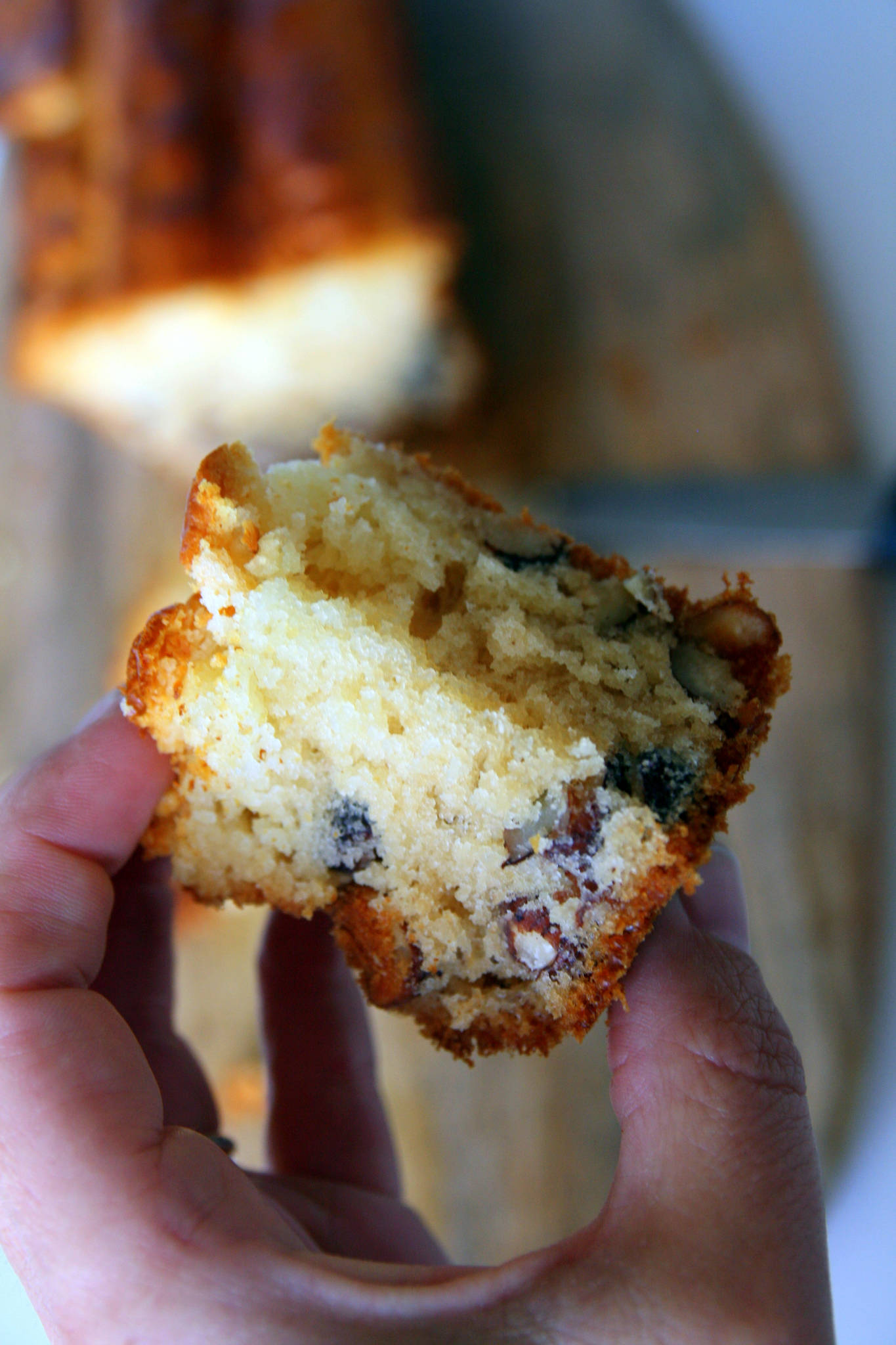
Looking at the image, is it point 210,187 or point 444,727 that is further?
point 210,187

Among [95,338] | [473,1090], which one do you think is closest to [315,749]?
[473,1090]

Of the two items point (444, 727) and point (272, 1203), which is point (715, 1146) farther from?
point (272, 1203)

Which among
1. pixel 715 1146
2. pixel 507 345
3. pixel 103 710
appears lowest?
pixel 715 1146

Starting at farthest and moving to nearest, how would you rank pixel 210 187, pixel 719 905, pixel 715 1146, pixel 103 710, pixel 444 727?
pixel 210 187
pixel 719 905
pixel 103 710
pixel 444 727
pixel 715 1146

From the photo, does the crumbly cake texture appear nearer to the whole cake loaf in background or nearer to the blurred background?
the blurred background

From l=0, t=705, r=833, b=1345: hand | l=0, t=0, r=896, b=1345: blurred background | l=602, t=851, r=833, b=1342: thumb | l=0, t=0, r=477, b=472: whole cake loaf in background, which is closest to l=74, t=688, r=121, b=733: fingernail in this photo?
l=0, t=705, r=833, b=1345: hand

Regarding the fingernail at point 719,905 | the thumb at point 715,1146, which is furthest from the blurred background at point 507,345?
the thumb at point 715,1146

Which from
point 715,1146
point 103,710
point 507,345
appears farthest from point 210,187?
point 715,1146
